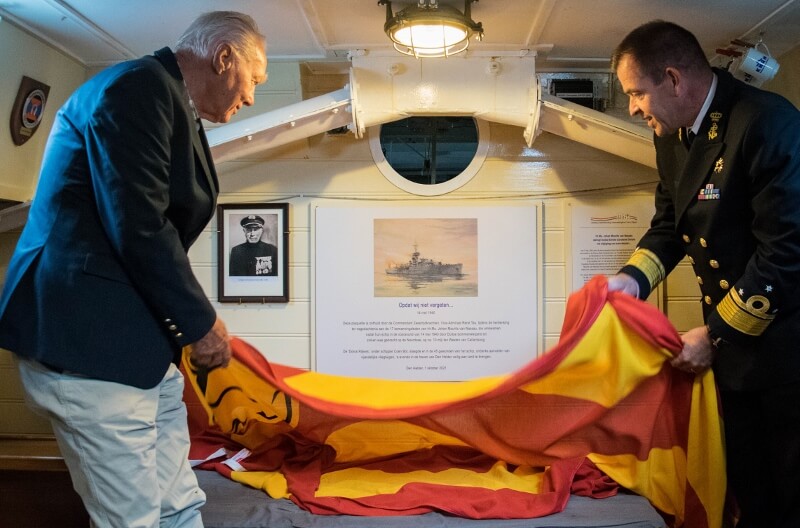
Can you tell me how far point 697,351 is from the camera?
1.87 m

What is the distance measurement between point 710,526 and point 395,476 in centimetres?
100

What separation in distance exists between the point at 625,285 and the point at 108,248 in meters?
1.56

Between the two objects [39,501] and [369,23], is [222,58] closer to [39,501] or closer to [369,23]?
[369,23]

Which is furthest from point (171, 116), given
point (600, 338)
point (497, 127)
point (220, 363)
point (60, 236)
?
point (497, 127)

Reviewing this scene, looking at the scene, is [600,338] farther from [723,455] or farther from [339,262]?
[339,262]

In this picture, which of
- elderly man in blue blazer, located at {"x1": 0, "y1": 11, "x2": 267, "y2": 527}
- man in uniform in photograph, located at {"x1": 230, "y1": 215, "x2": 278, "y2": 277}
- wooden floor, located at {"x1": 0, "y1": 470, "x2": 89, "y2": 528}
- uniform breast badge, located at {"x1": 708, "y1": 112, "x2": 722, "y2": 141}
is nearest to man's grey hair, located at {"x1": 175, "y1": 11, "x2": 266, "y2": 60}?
elderly man in blue blazer, located at {"x1": 0, "y1": 11, "x2": 267, "y2": 527}

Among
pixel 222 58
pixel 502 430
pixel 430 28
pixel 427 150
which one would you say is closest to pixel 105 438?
pixel 222 58

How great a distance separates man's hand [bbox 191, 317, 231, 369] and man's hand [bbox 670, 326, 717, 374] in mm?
1299

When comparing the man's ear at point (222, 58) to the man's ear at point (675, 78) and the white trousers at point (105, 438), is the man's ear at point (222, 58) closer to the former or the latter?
the white trousers at point (105, 438)

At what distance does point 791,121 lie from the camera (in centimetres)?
163

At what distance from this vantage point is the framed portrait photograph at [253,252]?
9.39 feet

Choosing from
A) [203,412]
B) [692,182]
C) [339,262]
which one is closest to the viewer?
[692,182]

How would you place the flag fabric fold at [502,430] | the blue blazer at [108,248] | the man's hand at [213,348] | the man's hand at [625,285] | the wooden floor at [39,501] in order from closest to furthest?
the blue blazer at [108,248] → the man's hand at [213,348] → the flag fabric fold at [502,430] → the man's hand at [625,285] → the wooden floor at [39,501]

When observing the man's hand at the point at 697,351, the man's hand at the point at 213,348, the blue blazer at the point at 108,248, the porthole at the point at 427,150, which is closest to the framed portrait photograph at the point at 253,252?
the porthole at the point at 427,150
